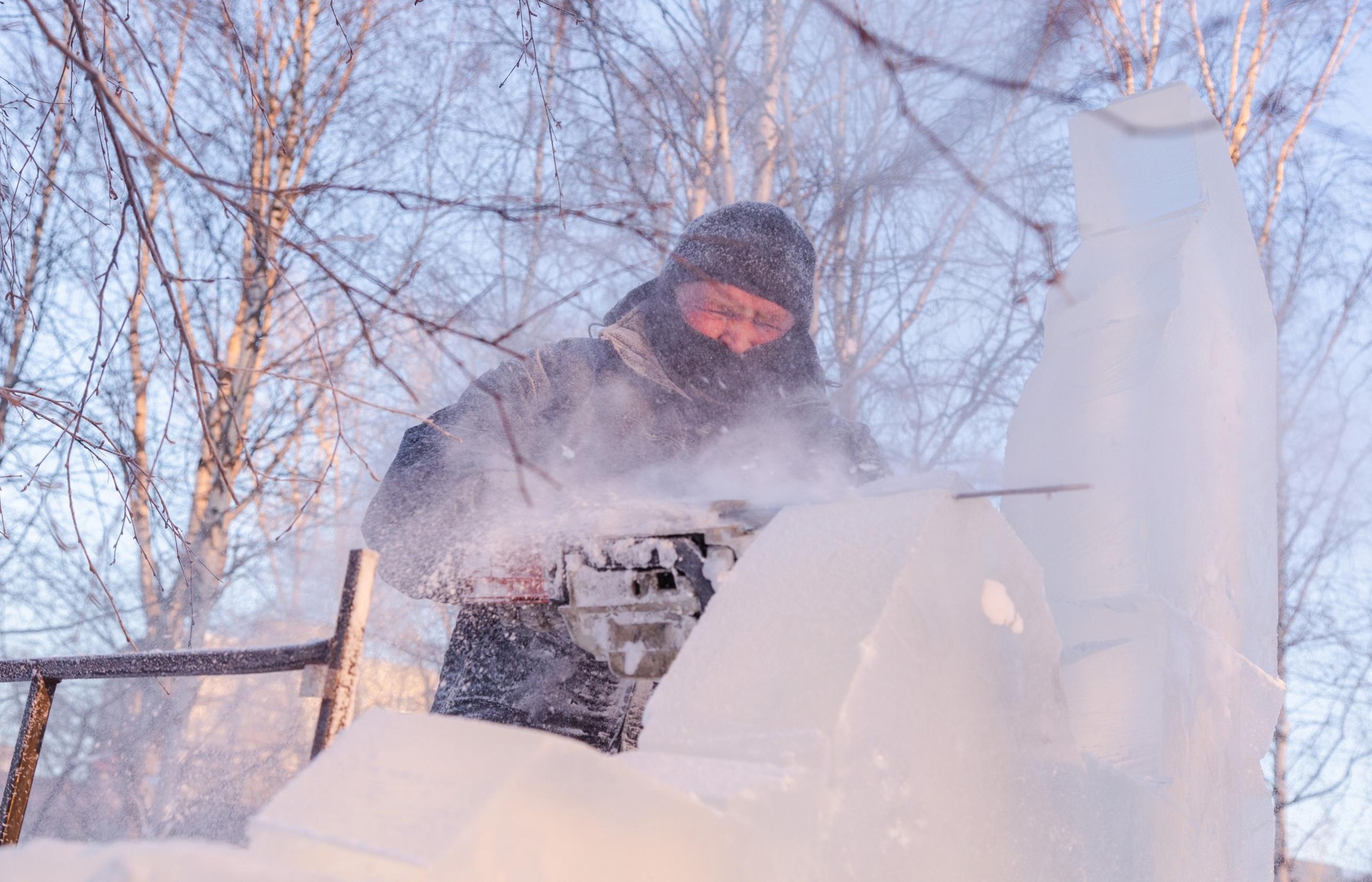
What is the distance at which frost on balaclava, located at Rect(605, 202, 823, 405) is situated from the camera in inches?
106

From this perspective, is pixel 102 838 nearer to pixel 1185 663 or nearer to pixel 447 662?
pixel 447 662

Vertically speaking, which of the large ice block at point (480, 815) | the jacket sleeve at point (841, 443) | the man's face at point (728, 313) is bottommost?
the large ice block at point (480, 815)

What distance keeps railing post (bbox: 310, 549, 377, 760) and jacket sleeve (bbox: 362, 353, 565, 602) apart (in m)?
0.18

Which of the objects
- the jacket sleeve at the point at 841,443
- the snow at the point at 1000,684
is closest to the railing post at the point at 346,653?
the snow at the point at 1000,684

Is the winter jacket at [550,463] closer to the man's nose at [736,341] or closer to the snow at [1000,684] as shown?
the man's nose at [736,341]

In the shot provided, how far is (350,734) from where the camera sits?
36.4 inches

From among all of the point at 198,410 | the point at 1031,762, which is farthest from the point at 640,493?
the point at 1031,762

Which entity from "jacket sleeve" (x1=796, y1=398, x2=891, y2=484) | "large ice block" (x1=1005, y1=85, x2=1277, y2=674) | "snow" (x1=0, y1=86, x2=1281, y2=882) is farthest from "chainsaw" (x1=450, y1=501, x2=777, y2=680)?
"jacket sleeve" (x1=796, y1=398, x2=891, y2=484)

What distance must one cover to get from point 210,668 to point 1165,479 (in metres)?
1.96

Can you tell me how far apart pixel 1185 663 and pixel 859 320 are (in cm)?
608

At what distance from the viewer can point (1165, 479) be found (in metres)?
1.94

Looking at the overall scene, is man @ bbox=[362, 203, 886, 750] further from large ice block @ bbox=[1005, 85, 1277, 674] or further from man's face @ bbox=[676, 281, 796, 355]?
large ice block @ bbox=[1005, 85, 1277, 674]

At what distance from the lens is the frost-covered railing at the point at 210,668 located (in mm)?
1961

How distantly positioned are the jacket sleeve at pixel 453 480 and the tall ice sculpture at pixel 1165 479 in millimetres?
1131
